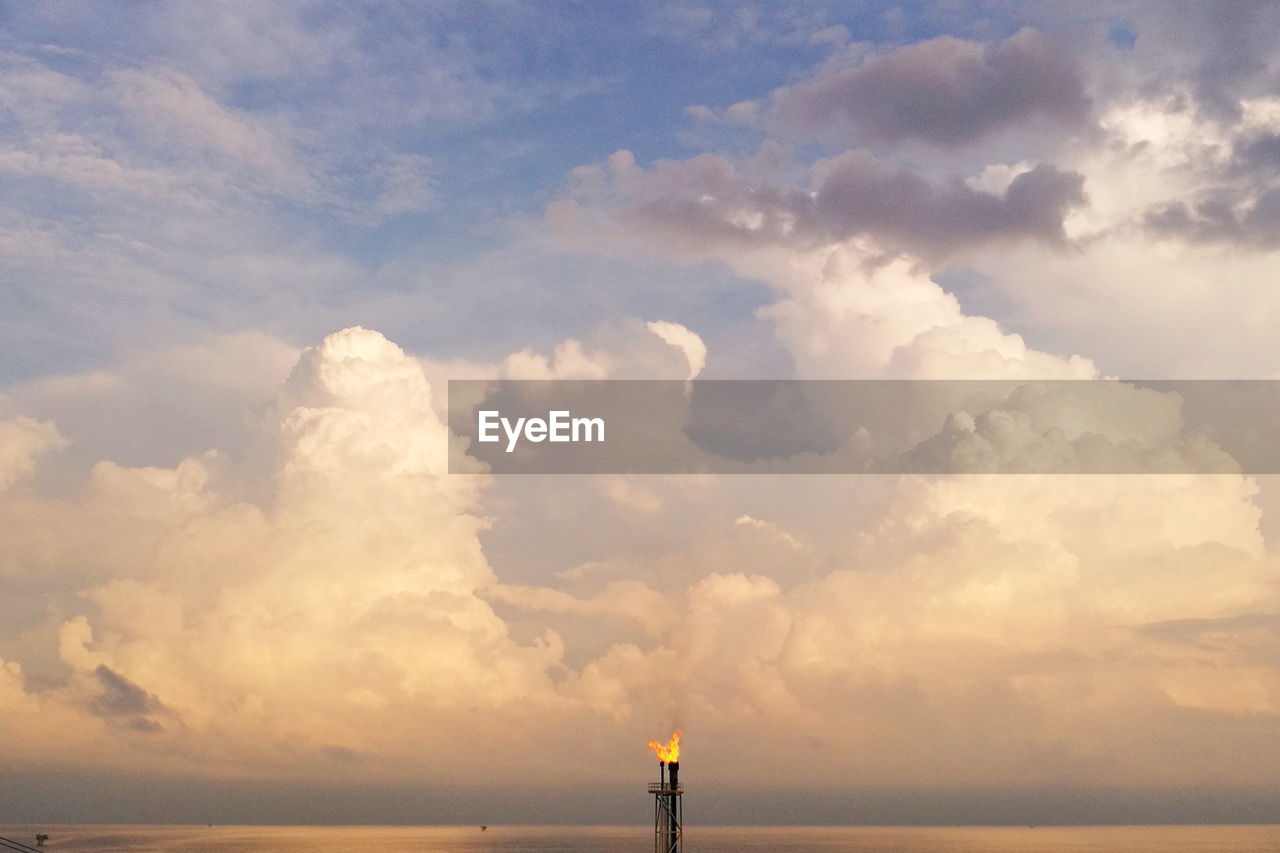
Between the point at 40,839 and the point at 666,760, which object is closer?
the point at 666,760

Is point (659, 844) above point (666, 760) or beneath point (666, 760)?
beneath

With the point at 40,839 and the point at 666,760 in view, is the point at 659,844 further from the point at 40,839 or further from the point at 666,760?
the point at 40,839

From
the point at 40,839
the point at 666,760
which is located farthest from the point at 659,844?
the point at 40,839

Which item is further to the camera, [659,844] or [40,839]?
[40,839]

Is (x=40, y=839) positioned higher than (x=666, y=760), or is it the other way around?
(x=666, y=760)
